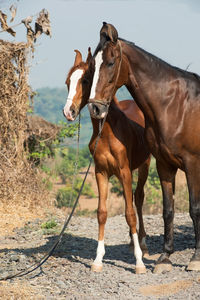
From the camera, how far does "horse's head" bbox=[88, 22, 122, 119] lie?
5219 mm

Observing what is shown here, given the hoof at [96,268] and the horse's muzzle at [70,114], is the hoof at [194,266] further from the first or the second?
the horse's muzzle at [70,114]

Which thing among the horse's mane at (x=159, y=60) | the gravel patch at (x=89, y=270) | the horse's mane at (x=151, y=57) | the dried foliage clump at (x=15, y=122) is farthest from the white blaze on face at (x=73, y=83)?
the dried foliage clump at (x=15, y=122)

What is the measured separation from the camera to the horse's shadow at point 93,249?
21.6 feet

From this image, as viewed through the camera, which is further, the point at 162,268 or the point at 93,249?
the point at 93,249

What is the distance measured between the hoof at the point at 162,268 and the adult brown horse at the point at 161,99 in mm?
12

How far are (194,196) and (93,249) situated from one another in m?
2.38

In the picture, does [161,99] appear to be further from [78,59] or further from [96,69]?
[78,59]

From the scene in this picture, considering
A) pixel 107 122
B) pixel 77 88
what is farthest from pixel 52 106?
pixel 77 88

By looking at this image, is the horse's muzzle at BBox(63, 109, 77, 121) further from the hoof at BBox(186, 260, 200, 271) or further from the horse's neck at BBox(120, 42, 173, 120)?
the hoof at BBox(186, 260, 200, 271)

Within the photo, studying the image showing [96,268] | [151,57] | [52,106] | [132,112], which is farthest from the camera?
[52,106]

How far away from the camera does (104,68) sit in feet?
17.3

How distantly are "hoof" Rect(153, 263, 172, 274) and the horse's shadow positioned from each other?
35 centimetres

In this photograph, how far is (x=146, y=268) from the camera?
6078 mm

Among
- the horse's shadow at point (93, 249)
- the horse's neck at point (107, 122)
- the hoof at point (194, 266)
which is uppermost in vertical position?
the horse's neck at point (107, 122)
